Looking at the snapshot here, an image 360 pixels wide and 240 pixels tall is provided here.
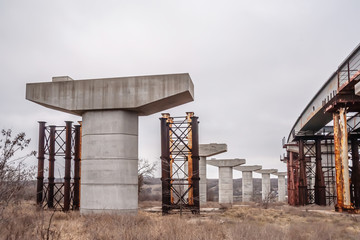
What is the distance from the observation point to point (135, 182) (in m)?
17.8

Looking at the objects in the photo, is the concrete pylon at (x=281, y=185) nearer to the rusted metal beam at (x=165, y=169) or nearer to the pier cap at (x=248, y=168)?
the pier cap at (x=248, y=168)

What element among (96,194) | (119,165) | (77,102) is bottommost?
(96,194)

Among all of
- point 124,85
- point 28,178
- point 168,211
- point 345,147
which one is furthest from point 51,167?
point 345,147

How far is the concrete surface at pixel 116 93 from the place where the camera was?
17.6 meters

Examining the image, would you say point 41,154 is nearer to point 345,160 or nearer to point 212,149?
point 345,160

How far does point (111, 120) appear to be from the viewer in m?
17.8

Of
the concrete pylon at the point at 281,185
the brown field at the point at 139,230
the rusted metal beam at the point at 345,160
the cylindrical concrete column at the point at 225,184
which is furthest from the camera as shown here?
the concrete pylon at the point at 281,185

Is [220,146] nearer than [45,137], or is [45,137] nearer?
[45,137]

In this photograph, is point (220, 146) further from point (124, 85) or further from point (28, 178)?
point (28, 178)

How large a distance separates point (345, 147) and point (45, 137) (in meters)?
18.1

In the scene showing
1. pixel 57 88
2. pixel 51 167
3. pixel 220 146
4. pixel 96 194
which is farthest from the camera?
pixel 220 146

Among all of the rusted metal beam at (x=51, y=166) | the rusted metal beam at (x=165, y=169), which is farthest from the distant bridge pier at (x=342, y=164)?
the rusted metal beam at (x=51, y=166)

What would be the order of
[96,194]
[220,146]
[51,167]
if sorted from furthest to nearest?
[220,146] < [51,167] < [96,194]

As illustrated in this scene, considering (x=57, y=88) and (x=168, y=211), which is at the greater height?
(x=57, y=88)
